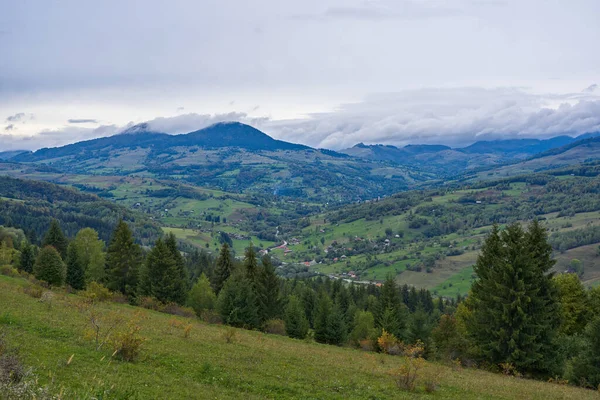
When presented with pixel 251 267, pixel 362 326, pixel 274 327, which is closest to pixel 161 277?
pixel 251 267

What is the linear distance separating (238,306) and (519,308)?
30285 millimetres

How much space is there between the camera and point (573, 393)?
78.8 feet

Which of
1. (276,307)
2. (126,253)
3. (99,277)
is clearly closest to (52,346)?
(276,307)

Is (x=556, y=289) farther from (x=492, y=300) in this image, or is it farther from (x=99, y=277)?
(x=99, y=277)

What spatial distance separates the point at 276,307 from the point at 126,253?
2423 centimetres

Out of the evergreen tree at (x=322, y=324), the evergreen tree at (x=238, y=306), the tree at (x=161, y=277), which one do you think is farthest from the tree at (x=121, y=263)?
the evergreen tree at (x=322, y=324)

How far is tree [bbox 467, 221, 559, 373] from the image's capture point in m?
34.0

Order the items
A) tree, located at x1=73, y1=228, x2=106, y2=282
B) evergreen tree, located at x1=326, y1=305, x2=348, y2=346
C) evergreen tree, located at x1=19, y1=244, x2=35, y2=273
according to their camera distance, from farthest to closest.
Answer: evergreen tree, located at x1=19, y1=244, x2=35, y2=273 → tree, located at x1=73, y1=228, x2=106, y2=282 → evergreen tree, located at x1=326, y1=305, x2=348, y2=346

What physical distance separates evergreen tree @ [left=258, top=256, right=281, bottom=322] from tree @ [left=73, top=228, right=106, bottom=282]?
101 ft

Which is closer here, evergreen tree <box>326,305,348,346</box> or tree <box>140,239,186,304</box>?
evergreen tree <box>326,305,348,346</box>

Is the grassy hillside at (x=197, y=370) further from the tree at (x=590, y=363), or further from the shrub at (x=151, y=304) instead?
the shrub at (x=151, y=304)

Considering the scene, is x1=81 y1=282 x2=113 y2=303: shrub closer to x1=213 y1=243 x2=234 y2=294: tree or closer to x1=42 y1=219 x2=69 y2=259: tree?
x1=213 y1=243 x2=234 y2=294: tree

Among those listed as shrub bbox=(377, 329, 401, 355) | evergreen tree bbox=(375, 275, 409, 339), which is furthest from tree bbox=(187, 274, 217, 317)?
shrub bbox=(377, 329, 401, 355)

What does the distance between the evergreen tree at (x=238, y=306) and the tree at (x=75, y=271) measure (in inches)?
1106
